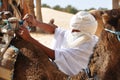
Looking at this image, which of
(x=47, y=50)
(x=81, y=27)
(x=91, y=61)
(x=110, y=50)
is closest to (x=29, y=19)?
(x=47, y=50)

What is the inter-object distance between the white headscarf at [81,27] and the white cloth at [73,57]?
0.17 feet

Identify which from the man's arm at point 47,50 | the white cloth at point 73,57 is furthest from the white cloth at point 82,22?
the man's arm at point 47,50

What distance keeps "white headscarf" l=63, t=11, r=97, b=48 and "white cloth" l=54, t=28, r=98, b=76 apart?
53 millimetres

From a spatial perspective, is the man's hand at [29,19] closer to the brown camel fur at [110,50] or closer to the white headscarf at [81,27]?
the white headscarf at [81,27]

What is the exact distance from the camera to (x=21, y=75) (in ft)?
13.9

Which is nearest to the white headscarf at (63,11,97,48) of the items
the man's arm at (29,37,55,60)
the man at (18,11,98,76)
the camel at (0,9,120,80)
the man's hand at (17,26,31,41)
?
the man at (18,11,98,76)

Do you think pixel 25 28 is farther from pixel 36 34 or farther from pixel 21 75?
pixel 36 34

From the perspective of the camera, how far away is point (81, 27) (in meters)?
4.41

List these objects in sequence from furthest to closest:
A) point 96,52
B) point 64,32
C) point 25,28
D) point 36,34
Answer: point 36,34, point 64,32, point 25,28, point 96,52

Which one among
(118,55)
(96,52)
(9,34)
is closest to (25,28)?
(9,34)

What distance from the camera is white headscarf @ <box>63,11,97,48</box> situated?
4387 mm

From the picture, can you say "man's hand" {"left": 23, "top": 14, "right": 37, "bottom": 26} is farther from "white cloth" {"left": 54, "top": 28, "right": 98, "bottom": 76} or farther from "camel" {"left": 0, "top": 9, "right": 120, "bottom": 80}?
"white cloth" {"left": 54, "top": 28, "right": 98, "bottom": 76}

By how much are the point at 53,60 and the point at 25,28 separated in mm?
452

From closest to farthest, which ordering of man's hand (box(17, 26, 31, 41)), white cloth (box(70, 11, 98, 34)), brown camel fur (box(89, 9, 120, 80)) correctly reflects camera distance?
brown camel fur (box(89, 9, 120, 80)) → man's hand (box(17, 26, 31, 41)) → white cloth (box(70, 11, 98, 34))
